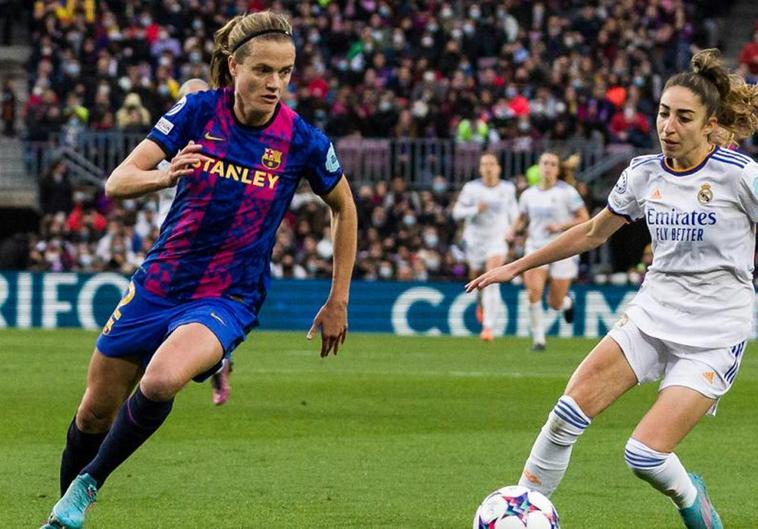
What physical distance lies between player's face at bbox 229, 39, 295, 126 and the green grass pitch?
2.06 meters

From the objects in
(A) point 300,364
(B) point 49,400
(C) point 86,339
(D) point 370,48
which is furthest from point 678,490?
(D) point 370,48

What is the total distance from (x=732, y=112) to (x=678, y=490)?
170cm

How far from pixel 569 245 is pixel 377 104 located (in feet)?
70.0

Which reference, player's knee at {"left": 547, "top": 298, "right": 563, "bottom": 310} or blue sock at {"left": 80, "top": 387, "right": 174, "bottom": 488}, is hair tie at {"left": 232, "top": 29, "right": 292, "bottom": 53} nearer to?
blue sock at {"left": 80, "top": 387, "right": 174, "bottom": 488}

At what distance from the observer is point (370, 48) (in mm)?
30250

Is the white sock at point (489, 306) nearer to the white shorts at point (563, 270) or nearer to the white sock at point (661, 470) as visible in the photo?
the white shorts at point (563, 270)

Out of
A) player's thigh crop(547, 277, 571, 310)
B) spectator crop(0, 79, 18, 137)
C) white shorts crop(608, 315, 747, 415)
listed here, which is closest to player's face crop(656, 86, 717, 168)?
white shorts crop(608, 315, 747, 415)

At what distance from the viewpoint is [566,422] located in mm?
6867

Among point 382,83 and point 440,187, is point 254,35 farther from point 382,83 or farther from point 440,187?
point 382,83

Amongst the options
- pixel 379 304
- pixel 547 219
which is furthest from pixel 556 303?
pixel 379 304

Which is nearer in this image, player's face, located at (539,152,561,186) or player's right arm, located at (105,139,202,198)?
player's right arm, located at (105,139,202,198)

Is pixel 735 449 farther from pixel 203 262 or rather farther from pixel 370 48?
pixel 370 48

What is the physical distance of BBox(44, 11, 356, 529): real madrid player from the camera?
674cm

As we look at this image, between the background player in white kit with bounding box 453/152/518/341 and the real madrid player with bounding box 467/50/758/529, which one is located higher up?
the real madrid player with bounding box 467/50/758/529
